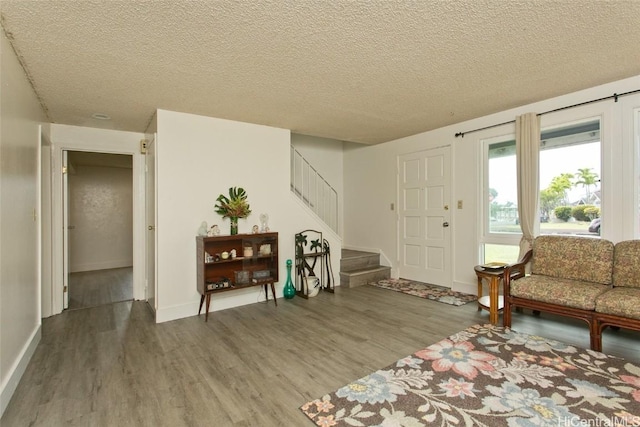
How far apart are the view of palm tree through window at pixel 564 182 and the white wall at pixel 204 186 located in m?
2.99

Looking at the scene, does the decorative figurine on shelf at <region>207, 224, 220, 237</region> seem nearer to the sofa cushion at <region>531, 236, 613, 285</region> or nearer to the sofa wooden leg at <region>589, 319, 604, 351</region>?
the sofa cushion at <region>531, 236, 613, 285</region>

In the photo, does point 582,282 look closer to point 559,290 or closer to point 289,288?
point 559,290

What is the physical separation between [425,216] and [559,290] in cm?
232

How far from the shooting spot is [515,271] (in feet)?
10.9

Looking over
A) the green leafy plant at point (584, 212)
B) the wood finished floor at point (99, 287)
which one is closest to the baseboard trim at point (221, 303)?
the wood finished floor at point (99, 287)

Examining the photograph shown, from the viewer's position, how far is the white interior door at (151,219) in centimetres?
371

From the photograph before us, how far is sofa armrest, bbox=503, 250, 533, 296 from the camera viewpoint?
313 cm

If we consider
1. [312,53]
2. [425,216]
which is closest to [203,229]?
[312,53]

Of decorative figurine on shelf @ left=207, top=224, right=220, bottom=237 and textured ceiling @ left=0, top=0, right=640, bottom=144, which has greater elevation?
textured ceiling @ left=0, top=0, right=640, bottom=144

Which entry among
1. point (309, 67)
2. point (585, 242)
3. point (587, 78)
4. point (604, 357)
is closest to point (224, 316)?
point (309, 67)

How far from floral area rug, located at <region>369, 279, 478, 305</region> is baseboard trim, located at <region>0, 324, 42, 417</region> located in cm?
411

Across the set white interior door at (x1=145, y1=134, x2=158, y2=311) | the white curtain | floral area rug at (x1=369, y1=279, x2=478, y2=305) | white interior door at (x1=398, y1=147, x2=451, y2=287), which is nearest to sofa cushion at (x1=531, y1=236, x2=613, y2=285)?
the white curtain

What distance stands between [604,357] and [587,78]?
8.24 feet

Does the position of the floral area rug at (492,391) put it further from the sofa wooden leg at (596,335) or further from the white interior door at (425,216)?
the white interior door at (425,216)
